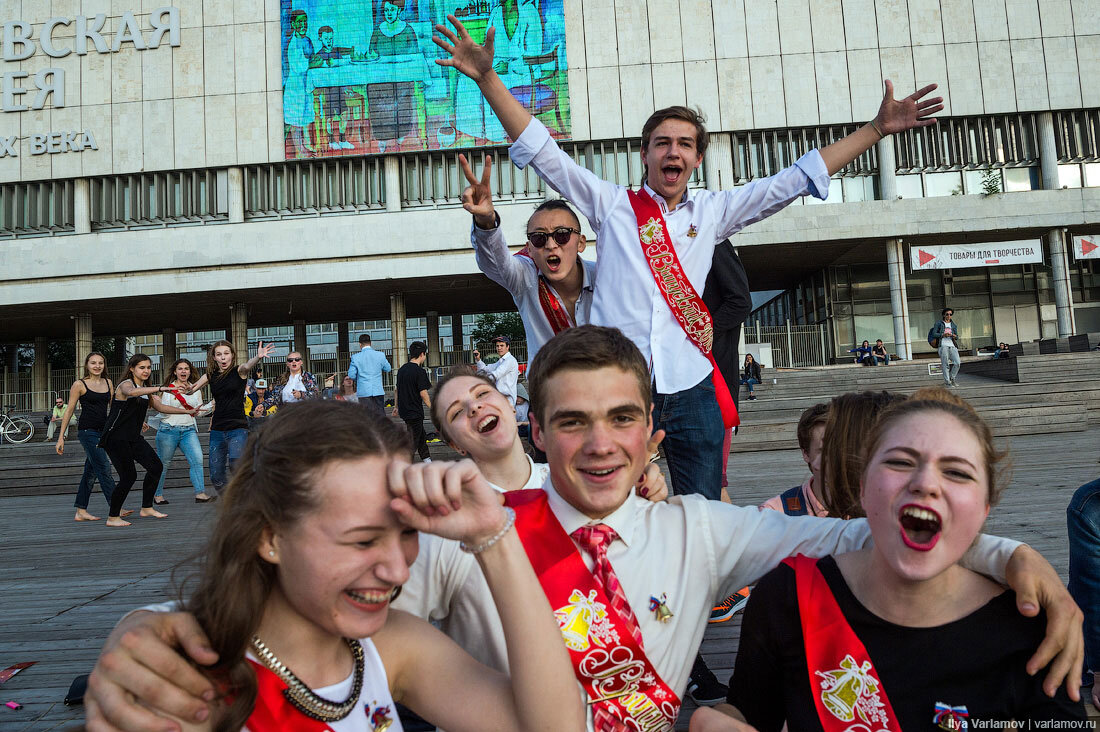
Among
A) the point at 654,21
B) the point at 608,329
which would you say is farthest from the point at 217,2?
the point at 608,329

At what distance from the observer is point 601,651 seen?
5.54 ft

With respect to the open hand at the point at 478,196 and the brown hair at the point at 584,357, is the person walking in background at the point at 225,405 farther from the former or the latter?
the brown hair at the point at 584,357

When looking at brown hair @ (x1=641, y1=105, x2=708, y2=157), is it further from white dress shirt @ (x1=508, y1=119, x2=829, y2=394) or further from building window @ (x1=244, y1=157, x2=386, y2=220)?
building window @ (x1=244, y1=157, x2=386, y2=220)

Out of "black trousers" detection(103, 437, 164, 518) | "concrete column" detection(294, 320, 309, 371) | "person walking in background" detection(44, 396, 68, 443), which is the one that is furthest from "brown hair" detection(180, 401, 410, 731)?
"concrete column" detection(294, 320, 309, 371)

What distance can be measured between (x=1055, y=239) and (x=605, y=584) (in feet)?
88.7

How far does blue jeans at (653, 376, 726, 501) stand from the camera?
2.92 m

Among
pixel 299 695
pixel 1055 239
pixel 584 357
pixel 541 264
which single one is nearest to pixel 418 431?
pixel 541 264

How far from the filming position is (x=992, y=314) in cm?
2641

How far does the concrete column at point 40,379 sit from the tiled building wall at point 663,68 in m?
8.53

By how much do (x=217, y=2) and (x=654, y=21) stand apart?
47.3ft

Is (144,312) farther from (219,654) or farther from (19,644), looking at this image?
(219,654)

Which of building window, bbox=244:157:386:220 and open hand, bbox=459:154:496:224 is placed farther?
building window, bbox=244:157:386:220

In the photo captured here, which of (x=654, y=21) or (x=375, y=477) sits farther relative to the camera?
(x=654, y=21)

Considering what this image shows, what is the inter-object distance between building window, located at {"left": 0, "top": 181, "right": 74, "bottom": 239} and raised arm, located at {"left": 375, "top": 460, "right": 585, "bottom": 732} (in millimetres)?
28241
